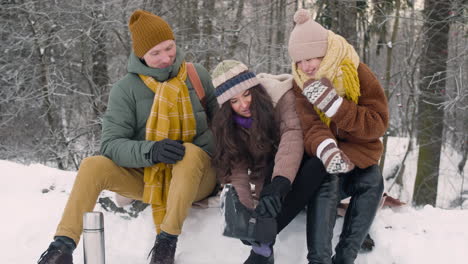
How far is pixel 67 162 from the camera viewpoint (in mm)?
8461

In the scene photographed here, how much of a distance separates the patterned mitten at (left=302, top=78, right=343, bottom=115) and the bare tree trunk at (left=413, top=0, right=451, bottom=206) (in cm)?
482

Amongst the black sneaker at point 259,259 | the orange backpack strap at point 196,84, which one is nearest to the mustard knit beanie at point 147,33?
the orange backpack strap at point 196,84

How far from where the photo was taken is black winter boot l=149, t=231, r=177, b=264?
221 centimetres

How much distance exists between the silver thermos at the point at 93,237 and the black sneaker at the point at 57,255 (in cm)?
17

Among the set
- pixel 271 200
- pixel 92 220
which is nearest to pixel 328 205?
pixel 271 200

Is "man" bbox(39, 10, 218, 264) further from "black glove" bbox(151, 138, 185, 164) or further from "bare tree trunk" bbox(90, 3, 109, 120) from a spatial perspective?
"bare tree trunk" bbox(90, 3, 109, 120)

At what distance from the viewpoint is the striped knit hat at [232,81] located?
227cm

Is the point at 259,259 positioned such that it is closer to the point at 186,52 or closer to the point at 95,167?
the point at 95,167

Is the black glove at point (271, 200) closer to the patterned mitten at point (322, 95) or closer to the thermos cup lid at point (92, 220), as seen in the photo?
the patterned mitten at point (322, 95)

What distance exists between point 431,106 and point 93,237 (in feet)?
19.9

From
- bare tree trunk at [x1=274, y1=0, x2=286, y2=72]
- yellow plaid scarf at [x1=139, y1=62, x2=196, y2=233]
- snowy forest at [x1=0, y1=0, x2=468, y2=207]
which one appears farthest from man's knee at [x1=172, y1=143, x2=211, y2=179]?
bare tree trunk at [x1=274, y1=0, x2=286, y2=72]

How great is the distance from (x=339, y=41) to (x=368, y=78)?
0.24 metres

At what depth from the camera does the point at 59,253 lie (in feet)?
6.86

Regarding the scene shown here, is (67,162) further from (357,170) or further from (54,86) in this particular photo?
(357,170)
